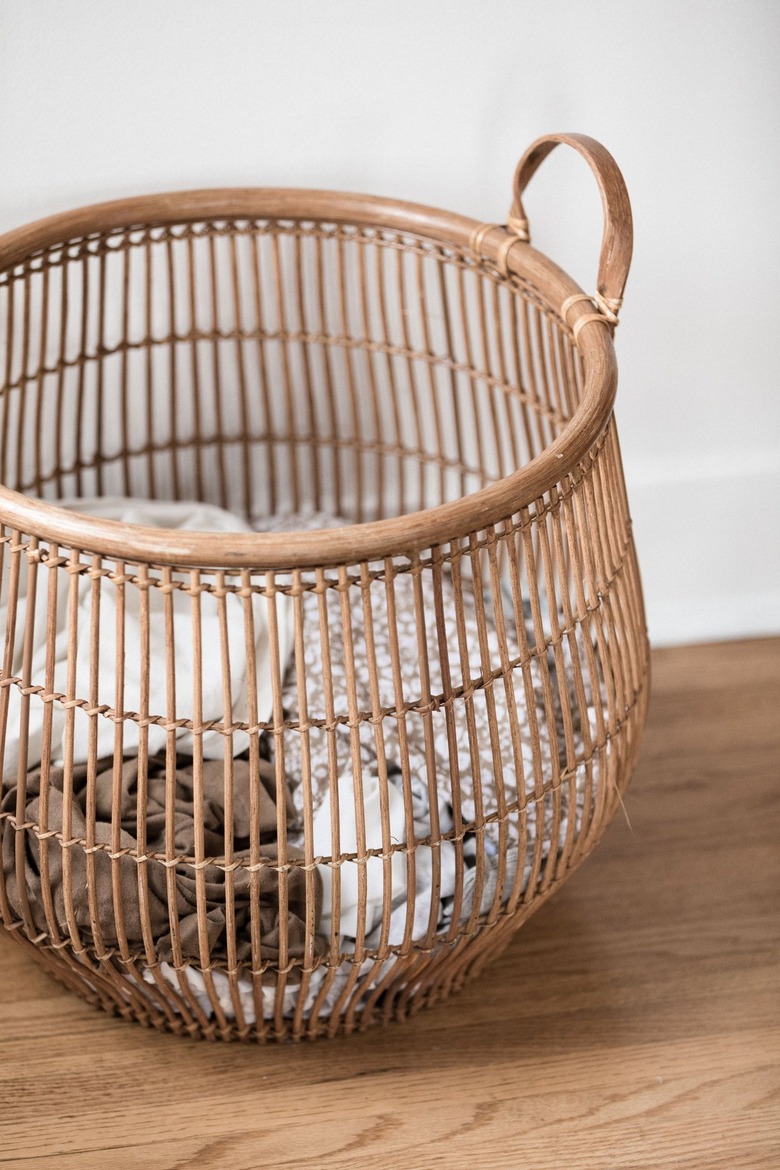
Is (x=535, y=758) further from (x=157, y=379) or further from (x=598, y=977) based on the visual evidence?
(x=157, y=379)

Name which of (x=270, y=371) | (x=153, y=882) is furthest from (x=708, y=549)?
(x=153, y=882)

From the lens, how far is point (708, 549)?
154 centimetres

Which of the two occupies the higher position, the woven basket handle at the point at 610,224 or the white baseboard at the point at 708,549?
the woven basket handle at the point at 610,224

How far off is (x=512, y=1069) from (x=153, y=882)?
37 centimetres

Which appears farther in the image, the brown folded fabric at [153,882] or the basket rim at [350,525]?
the brown folded fabric at [153,882]

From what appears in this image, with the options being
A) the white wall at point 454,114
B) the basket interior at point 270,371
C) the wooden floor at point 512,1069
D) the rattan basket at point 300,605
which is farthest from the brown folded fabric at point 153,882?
the white wall at point 454,114

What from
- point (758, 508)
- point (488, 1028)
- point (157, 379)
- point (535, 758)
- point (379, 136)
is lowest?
point (488, 1028)

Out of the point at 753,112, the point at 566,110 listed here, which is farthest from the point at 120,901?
the point at 753,112

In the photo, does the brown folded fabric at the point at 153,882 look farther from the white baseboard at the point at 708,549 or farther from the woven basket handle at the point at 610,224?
the white baseboard at the point at 708,549

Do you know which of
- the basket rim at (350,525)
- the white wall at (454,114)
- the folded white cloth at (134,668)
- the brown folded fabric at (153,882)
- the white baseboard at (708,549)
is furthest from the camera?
the white baseboard at (708,549)

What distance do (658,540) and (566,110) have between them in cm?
55

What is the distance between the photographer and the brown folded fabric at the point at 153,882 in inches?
34.8

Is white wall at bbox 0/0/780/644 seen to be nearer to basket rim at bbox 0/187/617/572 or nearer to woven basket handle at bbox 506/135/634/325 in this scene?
basket rim at bbox 0/187/617/572

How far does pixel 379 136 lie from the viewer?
125 cm
